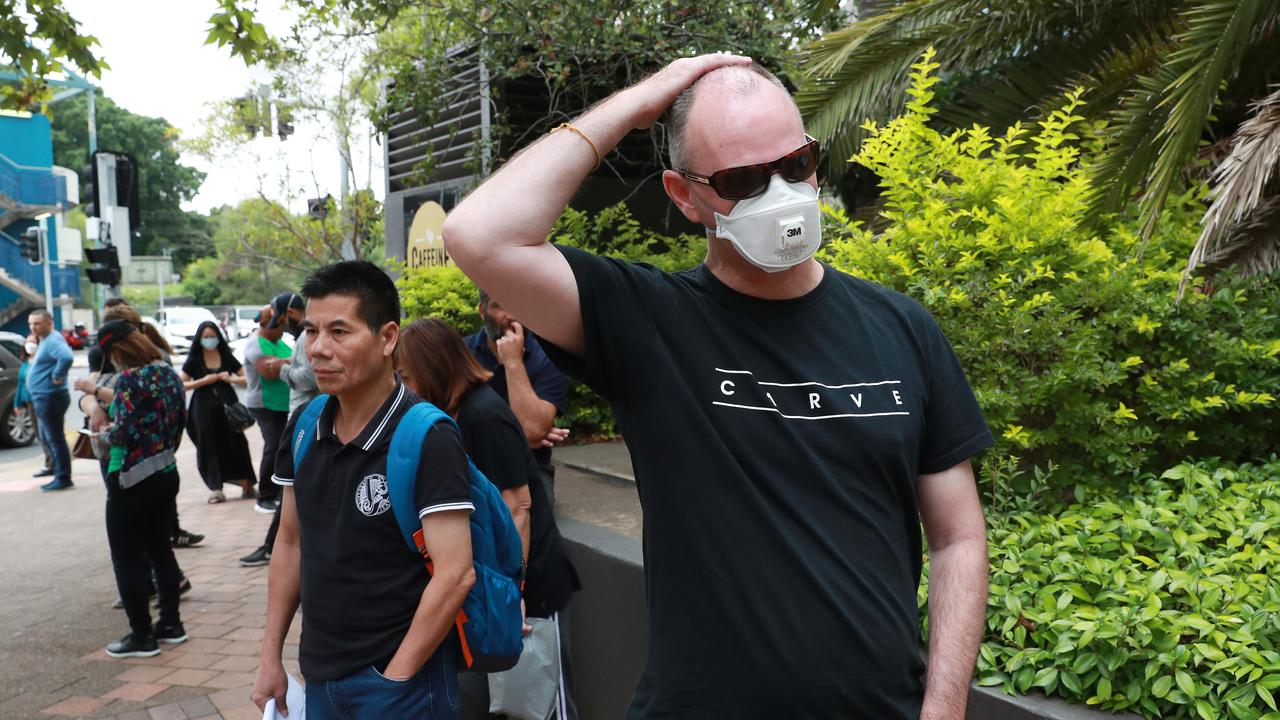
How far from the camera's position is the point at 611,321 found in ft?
5.72

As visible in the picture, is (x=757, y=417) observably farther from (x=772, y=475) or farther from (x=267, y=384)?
(x=267, y=384)

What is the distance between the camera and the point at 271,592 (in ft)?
10.3

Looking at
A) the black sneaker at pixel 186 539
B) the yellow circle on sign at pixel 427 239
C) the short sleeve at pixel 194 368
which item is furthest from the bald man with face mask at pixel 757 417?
the yellow circle on sign at pixel 427 239

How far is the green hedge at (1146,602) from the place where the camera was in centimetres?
246

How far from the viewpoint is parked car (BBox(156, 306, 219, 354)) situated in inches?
1448

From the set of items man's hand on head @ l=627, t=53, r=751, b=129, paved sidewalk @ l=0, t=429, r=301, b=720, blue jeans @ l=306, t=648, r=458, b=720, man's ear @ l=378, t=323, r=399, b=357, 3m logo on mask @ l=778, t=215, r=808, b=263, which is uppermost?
man's hand on head @ l=627, t=53, r=751, b=129

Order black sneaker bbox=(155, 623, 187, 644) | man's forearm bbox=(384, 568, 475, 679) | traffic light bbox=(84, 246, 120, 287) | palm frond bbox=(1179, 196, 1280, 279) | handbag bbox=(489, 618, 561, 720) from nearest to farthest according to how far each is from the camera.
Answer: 1. man's forearm bbox=(384, 568, 475, 679)
2. handbag bbox=(489, 618, 561, 720)
3. palm frond bbox=(1179, 196, 1280, 279)
4. black sneaker bbox=(155, 623, 187, 644)
5. traffic light bbox=(84, 246, 120, 287)

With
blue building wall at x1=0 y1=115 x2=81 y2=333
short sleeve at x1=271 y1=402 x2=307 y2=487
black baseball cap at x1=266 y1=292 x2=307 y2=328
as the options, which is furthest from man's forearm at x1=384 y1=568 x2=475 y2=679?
blue building wall at x1=0 y1=115 x2=81 y2=333

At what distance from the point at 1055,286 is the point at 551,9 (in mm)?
5017

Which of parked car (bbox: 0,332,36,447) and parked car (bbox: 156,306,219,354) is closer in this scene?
parked car (bbox: 0,332,36,447)

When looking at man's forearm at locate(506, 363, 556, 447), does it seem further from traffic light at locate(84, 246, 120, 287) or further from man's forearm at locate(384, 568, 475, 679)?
traffic light at locate(84, 246, 120, 287)

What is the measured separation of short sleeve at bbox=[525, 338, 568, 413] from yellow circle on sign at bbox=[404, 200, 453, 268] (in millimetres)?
6132

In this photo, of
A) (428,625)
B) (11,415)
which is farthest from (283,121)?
(428,625)

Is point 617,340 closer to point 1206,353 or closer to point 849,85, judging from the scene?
point 1206,353
